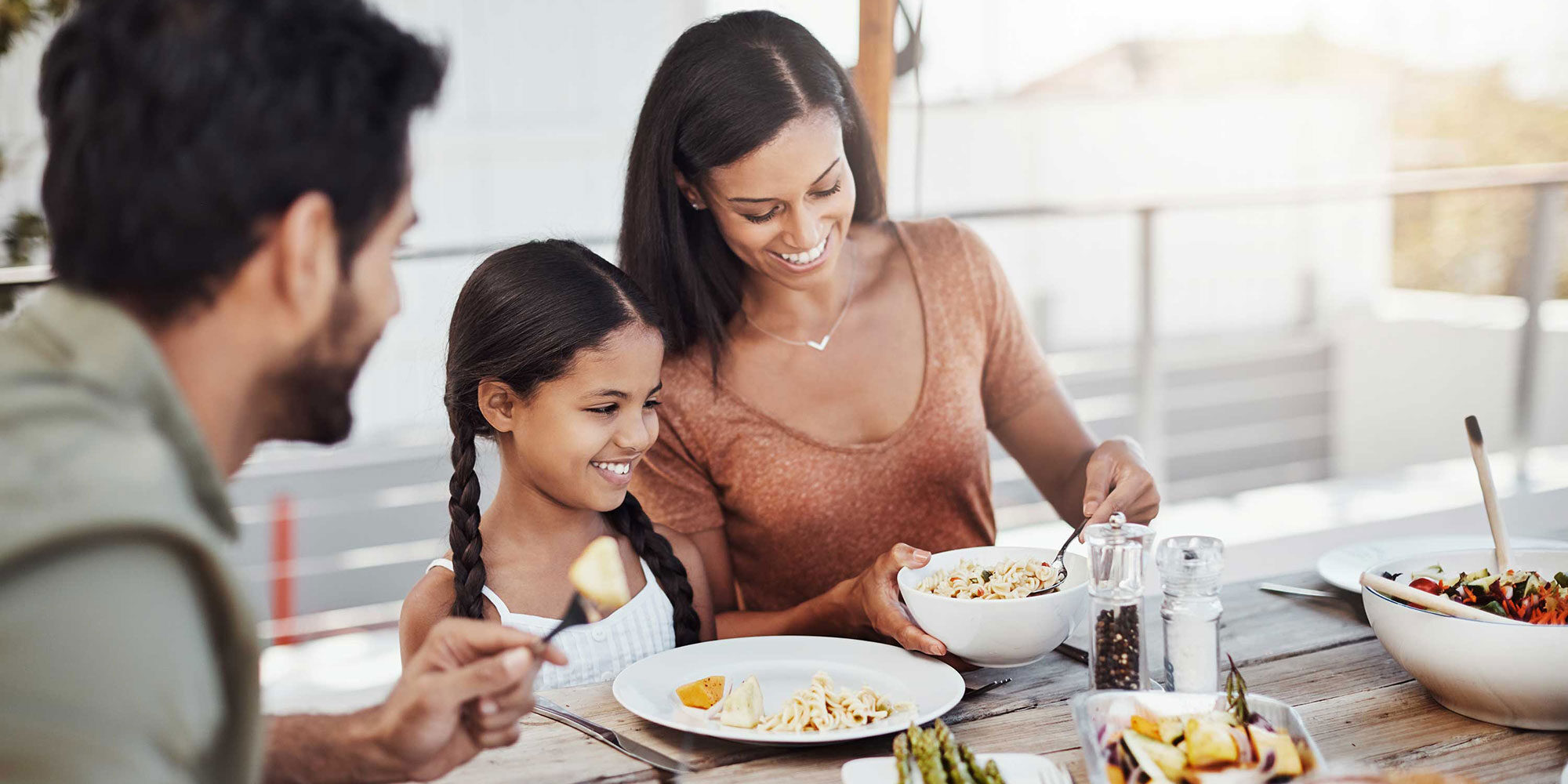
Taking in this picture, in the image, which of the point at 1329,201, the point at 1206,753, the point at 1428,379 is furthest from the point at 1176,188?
the point at 1206,753

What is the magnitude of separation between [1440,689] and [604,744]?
0.77 metres

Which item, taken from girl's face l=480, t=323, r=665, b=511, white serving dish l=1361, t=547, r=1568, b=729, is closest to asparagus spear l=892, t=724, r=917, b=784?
white serving dish l=1361, t=547, r=1568, b=729

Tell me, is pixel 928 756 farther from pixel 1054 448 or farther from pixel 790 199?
pixel 1054 448

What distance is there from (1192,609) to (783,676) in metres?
0.42

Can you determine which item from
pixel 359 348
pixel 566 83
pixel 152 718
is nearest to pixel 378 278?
pixel 359 348

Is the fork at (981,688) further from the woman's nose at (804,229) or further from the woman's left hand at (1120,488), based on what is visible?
the woman's nose at (804,229)

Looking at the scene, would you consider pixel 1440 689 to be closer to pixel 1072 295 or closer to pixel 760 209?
pixel 760 209

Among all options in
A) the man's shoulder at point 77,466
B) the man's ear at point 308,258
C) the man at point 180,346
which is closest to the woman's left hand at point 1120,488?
the man at point 180,346

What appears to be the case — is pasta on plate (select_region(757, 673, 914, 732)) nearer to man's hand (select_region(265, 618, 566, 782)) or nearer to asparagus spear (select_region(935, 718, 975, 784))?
asparagus spear (select_region(935, 718, 975, 784))

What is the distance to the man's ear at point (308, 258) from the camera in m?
0.75

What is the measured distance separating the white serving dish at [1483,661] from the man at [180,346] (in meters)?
0.80

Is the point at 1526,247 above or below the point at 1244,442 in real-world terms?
above

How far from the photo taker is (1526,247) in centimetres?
399

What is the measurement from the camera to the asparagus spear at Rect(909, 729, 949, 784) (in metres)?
0.99
